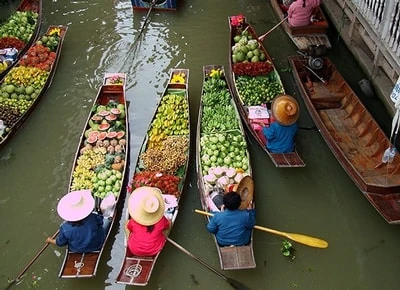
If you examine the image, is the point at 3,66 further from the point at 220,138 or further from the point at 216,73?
the point at 220,138

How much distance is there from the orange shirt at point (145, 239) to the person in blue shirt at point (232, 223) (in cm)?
65

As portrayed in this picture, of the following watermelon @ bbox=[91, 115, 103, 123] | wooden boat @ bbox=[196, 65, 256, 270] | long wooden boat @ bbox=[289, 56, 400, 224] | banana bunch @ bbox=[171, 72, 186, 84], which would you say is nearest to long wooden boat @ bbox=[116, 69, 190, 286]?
banana bunch @ bbox=[171, 72, 186, 84]

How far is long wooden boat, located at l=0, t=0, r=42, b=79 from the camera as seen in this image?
9586 millimetres

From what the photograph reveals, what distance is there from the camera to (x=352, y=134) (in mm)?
8109

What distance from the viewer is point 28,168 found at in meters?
7.86

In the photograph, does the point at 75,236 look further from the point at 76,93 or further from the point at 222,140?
the point at 76,93

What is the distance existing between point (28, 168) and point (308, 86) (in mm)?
5380

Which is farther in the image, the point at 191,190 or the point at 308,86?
the point at 308,86

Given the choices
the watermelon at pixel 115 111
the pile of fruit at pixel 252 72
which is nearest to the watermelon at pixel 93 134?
the watermelon at pixel 115 111

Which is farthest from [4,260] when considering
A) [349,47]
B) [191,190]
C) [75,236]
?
[349,47]

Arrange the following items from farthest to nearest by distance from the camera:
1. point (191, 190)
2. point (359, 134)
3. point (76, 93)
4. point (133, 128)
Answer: point (76, 93), point (133, 128), point (359, 134), point (191, 190)

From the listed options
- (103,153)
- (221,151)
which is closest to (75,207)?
(103,153)

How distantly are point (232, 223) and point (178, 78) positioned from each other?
3.77 metres

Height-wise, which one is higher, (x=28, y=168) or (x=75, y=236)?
(x=75, y=236)
